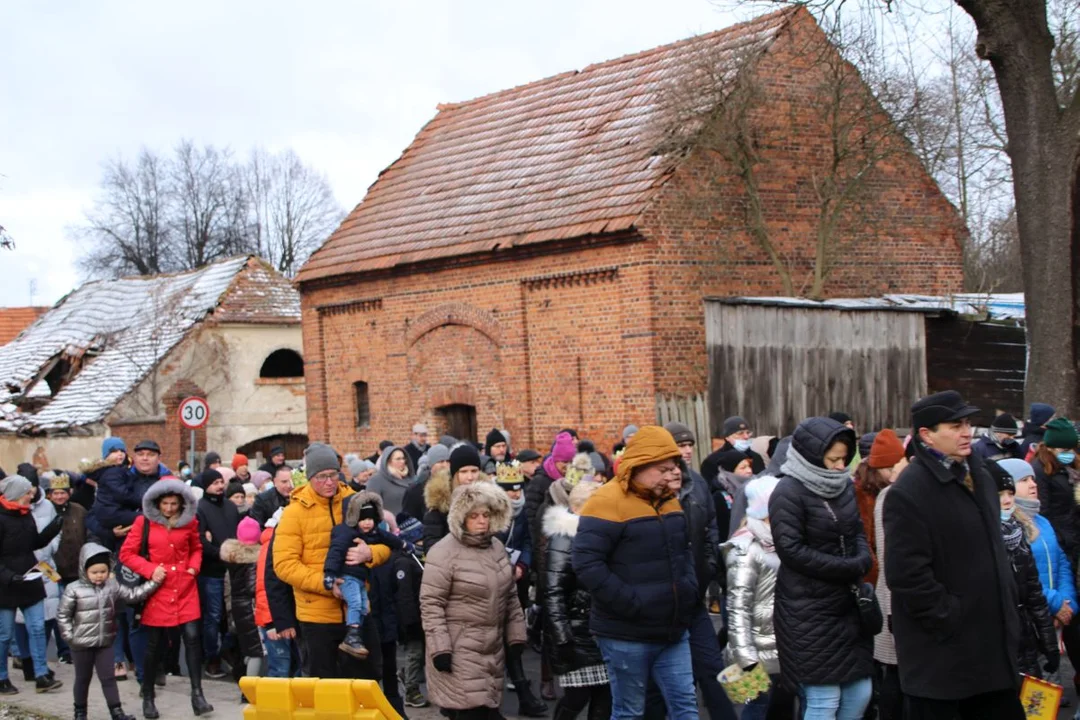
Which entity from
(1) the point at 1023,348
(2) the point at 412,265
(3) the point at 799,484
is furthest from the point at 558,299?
(3) the point at 799,484

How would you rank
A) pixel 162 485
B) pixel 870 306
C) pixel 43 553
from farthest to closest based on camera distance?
pixel 870 306 < pixel 43 553 < pixel 162 485

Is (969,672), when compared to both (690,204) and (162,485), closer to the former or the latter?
(162,485)

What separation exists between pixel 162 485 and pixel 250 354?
2684 centimetres

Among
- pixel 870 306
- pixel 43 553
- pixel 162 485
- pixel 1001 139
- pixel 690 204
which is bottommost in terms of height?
pixel 43 553

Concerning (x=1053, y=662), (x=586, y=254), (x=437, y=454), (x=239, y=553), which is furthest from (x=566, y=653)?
(x=586, y=254)

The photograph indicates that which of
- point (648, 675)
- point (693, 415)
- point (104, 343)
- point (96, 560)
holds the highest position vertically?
point (104, 343)

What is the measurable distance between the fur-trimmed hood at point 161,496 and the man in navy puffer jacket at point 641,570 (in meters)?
4.59

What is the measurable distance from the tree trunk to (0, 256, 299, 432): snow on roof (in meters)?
25.5

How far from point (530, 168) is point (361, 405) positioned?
6507 millimetres

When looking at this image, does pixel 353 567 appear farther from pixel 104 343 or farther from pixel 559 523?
pixel 104 343

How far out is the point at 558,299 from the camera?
71.4 ft

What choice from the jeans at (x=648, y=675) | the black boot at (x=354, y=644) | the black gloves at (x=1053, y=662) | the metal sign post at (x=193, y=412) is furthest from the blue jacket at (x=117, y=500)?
the metal sign post at (x=193, y=412)

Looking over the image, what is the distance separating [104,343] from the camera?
3919cm

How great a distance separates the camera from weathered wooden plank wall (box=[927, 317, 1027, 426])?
20406mm
